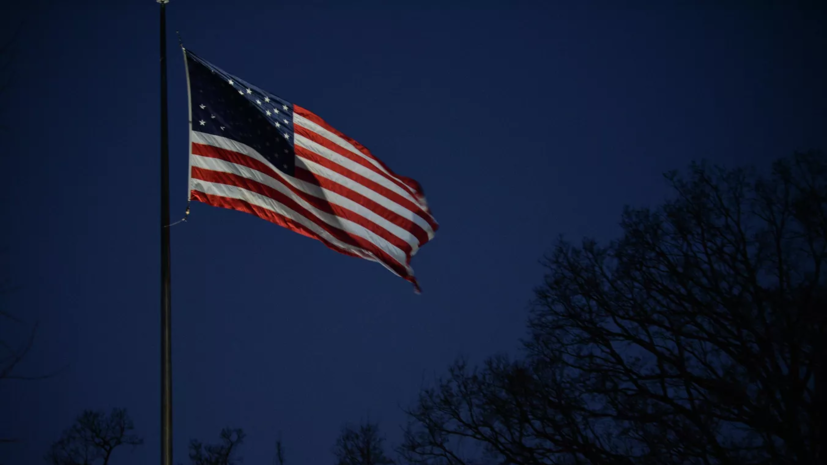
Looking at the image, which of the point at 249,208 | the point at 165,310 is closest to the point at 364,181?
the point at 249,208

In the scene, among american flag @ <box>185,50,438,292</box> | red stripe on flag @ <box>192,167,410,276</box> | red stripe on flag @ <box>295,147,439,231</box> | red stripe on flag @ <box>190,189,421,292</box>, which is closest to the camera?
red stripe on flag @ <box>190,189,421,292</box>

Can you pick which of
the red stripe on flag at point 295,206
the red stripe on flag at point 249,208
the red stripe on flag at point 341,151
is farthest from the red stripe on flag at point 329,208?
the red stripe on flag at point 341,151

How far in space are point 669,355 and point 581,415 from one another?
235 centimetres

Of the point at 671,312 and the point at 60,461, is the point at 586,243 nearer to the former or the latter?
the point at 671,312

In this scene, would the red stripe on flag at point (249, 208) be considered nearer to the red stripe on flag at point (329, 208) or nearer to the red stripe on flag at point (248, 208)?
the red stripe on flag at point (248, 208)

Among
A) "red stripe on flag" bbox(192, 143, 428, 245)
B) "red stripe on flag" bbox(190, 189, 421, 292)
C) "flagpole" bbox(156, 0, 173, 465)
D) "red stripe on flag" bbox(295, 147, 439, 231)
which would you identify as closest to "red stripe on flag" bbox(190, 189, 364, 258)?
"red stripe on flag" bbox(190, 189, 421, 292)

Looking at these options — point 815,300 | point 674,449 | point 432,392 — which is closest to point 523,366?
point 432,392

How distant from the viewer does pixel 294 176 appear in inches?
415

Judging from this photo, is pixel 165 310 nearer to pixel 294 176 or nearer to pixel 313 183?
pixel 294 176

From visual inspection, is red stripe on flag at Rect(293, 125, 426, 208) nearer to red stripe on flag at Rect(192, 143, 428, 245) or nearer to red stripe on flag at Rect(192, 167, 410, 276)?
red stripe on flag at Rect(192, 143, 428, 245)

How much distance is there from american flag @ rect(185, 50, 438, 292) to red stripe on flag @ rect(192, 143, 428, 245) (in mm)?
13

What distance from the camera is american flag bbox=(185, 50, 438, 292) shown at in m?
9.79

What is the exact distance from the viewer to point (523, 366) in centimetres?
1762

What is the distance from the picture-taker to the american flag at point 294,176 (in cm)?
979
